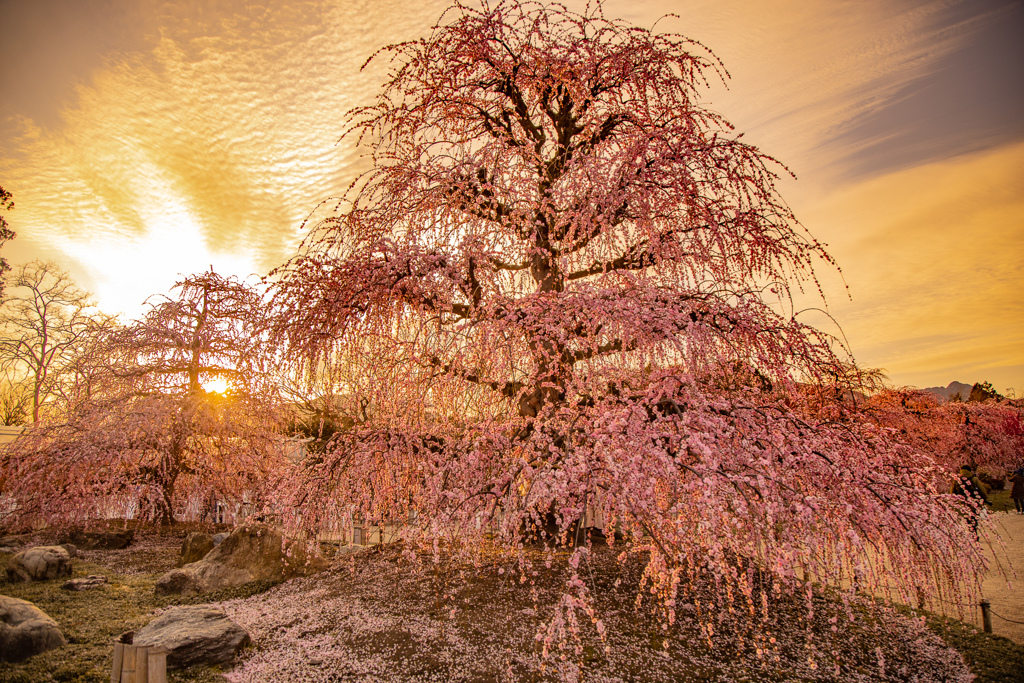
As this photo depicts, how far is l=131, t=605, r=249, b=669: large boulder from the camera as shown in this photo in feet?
18.6

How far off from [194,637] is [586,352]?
19.1ft

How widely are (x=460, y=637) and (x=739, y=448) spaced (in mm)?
4033

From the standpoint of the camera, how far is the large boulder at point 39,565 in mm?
9133

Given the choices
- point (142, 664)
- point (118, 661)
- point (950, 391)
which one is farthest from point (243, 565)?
point (950, 391)

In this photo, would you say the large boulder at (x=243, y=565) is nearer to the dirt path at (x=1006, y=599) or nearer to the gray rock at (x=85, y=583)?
the gray rock at (x=85, y=583)

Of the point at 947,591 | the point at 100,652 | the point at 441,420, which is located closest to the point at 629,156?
the point at 441,420

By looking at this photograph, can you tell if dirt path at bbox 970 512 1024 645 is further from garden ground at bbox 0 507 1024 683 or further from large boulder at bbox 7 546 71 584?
large boulder at bbox 7 546 71 584

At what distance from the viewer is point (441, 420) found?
683 centimetres

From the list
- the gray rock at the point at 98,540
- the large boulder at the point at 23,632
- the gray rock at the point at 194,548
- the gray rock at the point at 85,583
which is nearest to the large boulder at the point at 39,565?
the gray rock at the point at 85,583

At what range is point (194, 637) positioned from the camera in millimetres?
5801

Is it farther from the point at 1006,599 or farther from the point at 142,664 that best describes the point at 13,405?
the point at 1006,599

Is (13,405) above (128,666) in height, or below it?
above

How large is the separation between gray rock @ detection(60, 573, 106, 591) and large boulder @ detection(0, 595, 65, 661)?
3.35 meters

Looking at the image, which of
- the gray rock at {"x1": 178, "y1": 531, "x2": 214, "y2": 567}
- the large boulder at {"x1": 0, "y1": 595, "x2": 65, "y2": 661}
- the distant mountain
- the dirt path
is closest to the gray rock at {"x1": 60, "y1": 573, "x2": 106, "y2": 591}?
the gray rock at {"x1": 178, "y1": 531, "x2": 214, "y2": 567}
